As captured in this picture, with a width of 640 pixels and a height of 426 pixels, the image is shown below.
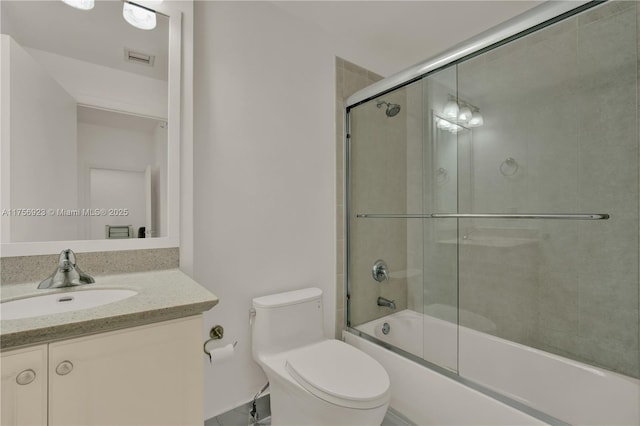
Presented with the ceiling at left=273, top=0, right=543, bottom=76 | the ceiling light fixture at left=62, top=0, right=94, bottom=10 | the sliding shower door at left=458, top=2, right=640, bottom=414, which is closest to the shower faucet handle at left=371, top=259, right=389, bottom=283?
the sliding shower door at left=458, top=2, right=640, bottom=414

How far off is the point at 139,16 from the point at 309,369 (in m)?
1.68

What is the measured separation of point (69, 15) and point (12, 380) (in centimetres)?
128

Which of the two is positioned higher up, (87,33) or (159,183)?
(87,33)


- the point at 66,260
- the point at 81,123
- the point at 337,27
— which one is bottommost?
the point at 66,260

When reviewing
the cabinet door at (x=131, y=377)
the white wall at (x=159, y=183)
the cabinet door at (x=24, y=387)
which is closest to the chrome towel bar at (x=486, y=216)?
the white wall at (x=159, y=183)

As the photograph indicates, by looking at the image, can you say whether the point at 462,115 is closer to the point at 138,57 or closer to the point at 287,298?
the point at 287,298

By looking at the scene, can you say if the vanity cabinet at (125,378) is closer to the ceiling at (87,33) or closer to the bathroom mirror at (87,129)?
the bathroom mirror at (87,129)

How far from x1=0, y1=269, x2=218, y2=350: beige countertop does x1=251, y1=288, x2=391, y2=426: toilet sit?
0.58m

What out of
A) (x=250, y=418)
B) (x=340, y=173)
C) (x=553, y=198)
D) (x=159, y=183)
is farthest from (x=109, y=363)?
(x=553, y=198)

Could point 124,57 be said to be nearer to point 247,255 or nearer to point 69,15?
point 69,15

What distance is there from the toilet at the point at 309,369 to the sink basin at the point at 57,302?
0.66 metres

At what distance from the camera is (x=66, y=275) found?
3.41ft

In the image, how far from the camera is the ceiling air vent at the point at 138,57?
1.27 metres

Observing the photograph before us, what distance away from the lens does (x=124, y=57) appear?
1.26 meters
